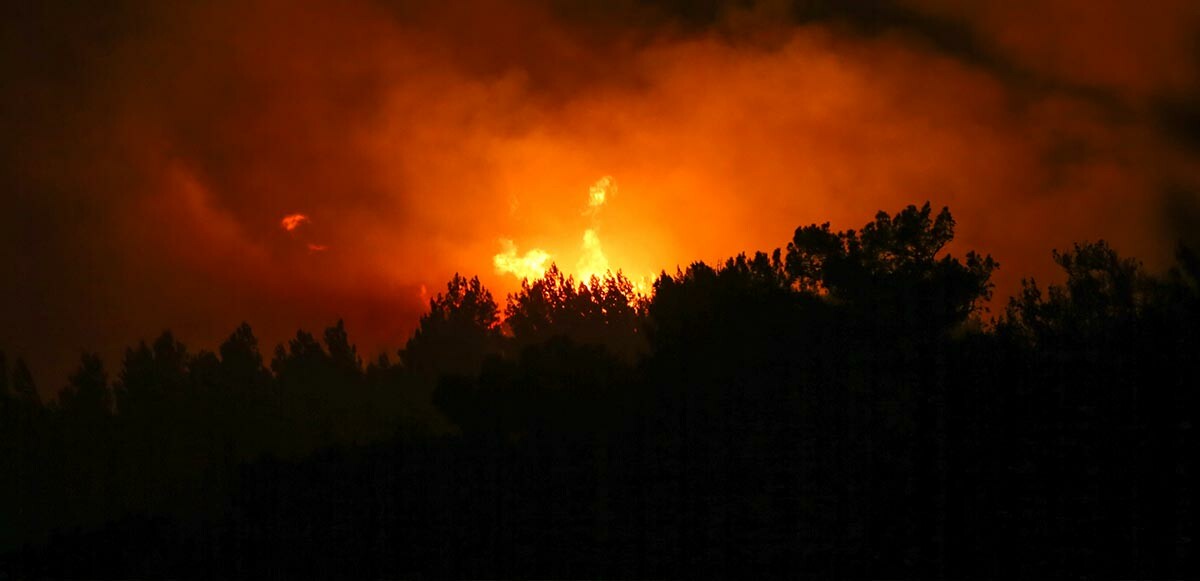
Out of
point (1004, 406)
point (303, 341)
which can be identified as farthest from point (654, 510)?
point (303, 341)

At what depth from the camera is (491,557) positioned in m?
23.7

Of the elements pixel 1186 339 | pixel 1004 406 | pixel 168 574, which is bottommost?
pixel 168 574

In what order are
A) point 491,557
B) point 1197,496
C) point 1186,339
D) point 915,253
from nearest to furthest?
point 1197,496
point 491,557
point 1186,339
point 915,253

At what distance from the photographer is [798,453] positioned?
2770 centimetres

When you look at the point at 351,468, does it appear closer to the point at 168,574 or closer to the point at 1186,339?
the point at 168,574

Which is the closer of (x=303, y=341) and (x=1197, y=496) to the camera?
(x=1197, y=496)

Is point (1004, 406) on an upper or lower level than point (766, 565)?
upper

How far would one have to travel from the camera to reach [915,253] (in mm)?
38500

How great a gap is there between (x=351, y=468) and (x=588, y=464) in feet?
42.4

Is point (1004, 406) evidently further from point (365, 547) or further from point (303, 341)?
point (303, 341)

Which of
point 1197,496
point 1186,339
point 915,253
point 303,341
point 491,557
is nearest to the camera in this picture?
point 1197,496

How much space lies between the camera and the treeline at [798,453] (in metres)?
20.3

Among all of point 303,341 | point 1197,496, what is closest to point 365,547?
point 1197,496

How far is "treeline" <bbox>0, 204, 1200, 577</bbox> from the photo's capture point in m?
20.3
